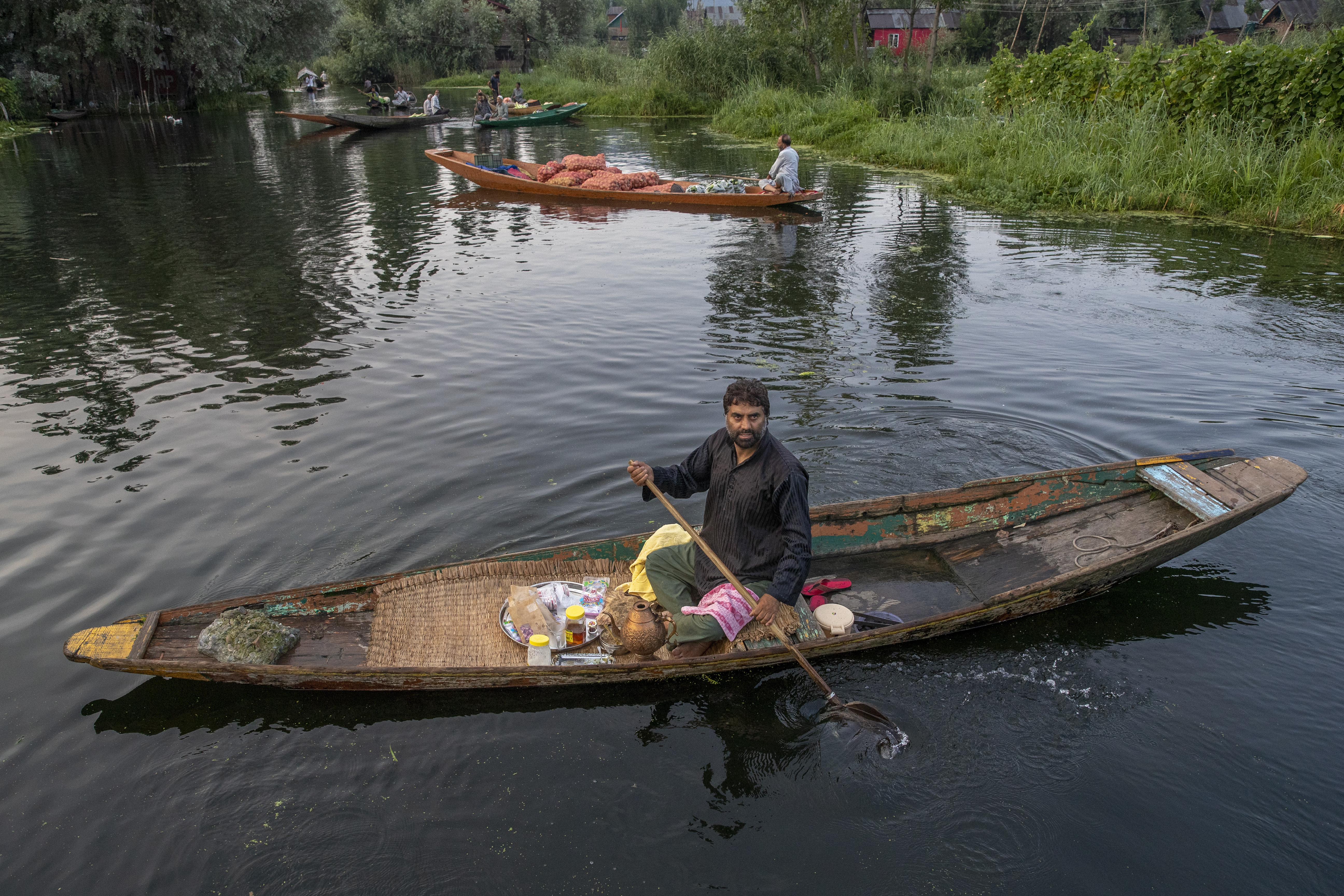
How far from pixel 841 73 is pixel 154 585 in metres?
26.4

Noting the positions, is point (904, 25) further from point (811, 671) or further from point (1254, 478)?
point (811, 671)

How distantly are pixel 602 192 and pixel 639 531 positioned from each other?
1218 cm

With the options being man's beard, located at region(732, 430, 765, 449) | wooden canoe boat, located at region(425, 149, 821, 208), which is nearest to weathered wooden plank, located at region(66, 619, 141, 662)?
man's beard, located at region(732, 430, 765, 449)

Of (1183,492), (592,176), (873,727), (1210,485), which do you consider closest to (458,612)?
(873,727)

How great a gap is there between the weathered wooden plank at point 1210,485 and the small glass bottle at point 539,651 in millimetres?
4129

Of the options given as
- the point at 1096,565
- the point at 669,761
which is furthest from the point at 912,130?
the point at 669,761

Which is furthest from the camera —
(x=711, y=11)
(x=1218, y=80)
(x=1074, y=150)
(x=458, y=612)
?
(x=711, y=11)

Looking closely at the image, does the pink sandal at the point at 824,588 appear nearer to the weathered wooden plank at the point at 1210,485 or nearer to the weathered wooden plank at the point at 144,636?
the weathered wooden plank at the point at 1210,485

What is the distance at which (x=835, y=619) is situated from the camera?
15.5 feet

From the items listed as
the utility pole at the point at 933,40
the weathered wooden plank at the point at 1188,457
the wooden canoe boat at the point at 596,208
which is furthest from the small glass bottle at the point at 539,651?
the utility pole at the point at 933,40

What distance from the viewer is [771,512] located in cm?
451

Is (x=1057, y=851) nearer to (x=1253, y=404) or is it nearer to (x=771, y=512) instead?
(x=771, y=512)

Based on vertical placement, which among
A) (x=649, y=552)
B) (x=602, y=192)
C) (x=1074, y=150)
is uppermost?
(x=1074, y=150)

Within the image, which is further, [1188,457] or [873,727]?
[1188,457]
